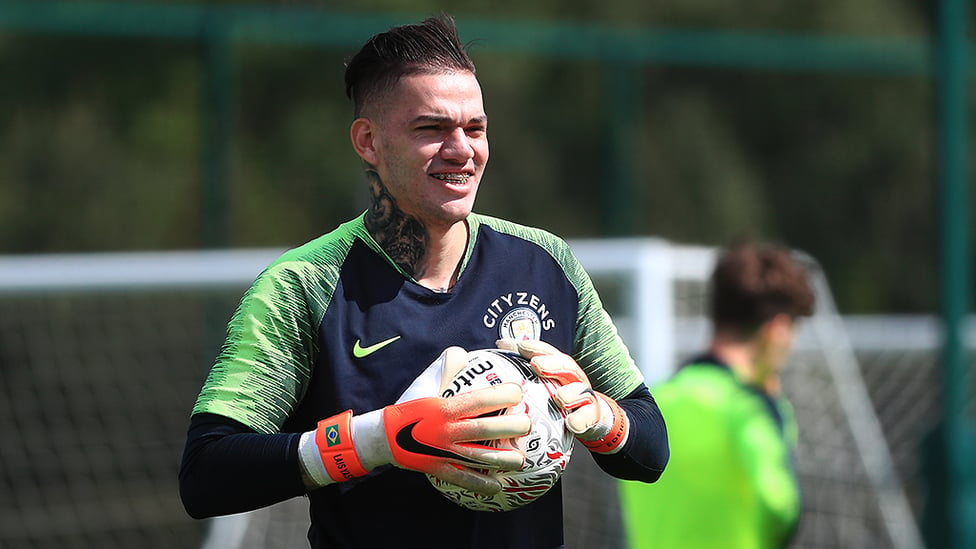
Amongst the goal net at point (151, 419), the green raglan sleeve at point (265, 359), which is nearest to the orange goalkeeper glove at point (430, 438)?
the green raglan sleeve at point (265, 359)

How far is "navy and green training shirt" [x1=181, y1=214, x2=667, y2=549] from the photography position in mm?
2105

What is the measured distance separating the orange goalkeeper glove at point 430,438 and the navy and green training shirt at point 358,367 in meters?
0.07

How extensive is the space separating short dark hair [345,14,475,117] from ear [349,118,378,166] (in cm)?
3

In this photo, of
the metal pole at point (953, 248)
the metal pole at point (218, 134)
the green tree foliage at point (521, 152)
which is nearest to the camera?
the metal pole at point (953, 248)

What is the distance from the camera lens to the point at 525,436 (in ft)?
6.79

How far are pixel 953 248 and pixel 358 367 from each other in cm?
334

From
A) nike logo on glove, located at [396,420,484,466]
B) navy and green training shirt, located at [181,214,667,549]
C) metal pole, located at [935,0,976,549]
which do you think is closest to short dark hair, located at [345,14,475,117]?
navy and green training shirt, located at [181,214,667,549]

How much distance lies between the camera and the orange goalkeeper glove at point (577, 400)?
208cm

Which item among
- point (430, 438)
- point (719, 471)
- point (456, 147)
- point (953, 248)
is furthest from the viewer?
point (953, 248)

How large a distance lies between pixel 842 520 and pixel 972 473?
1.69 meters

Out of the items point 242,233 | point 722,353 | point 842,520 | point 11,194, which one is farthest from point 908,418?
point 11,194

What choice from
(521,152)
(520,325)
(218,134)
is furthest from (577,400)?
(521,152)

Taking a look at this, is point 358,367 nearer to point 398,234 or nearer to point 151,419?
point 398,234

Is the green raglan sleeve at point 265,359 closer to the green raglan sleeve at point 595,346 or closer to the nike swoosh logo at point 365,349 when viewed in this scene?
the nike swoosh logo at point 365,349
